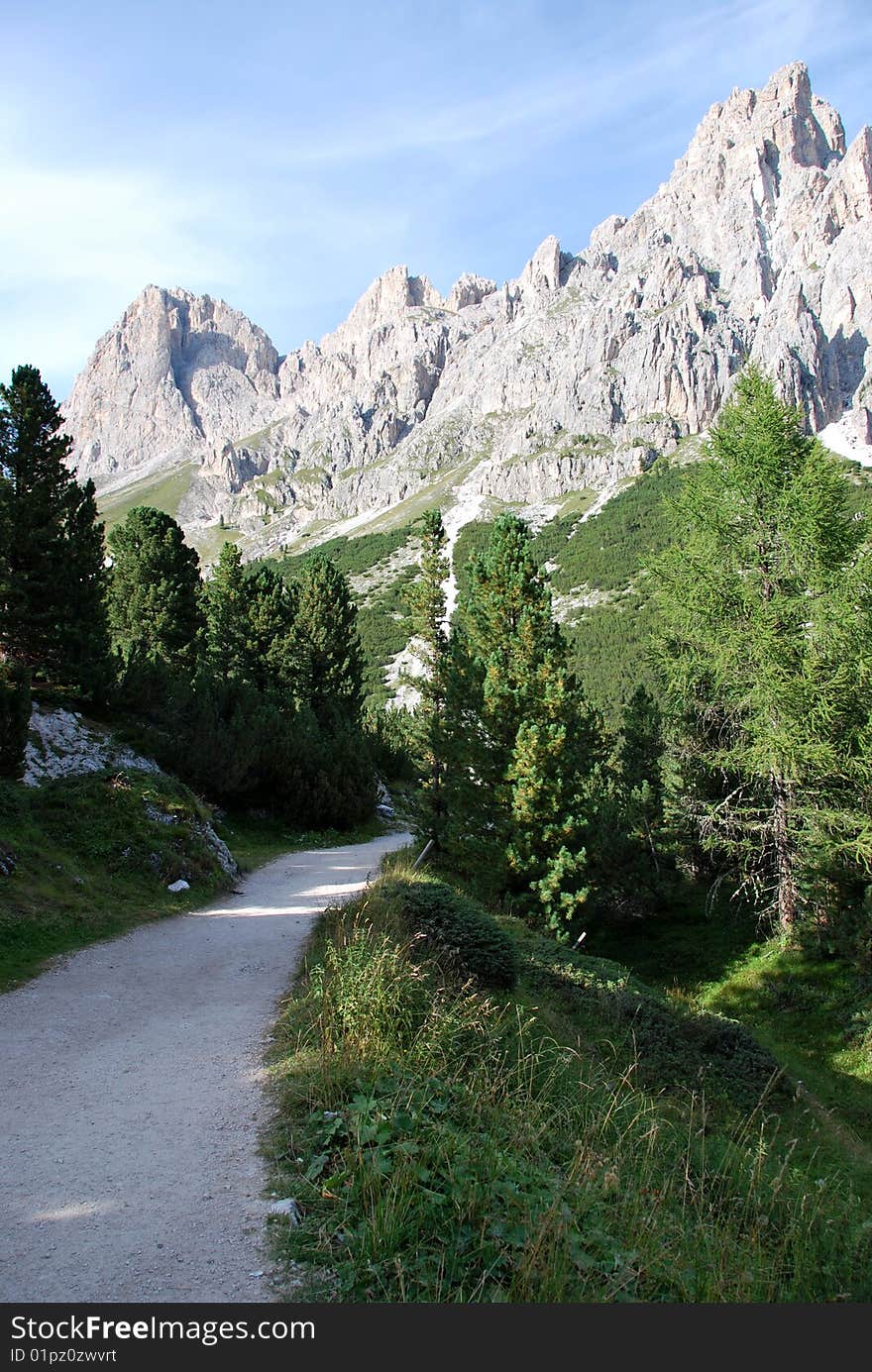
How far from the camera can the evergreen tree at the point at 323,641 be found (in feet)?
119

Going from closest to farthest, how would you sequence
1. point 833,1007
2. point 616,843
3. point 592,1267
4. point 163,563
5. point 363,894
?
point 592,1267 < point 363,894 < point 833,1007 < point 616,843 < point 163,563

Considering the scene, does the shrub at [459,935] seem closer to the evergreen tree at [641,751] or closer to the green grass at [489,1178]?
the green grass at [489,1178]

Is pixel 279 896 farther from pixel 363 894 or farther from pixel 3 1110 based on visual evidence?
pixel 3 1110

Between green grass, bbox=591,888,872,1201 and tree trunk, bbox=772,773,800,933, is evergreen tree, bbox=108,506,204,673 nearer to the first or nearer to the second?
green grass, bbox=591,888,872,1201

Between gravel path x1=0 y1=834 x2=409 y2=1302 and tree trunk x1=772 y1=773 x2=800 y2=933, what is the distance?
10.5m

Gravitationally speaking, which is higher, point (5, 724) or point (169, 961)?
point (5, 724)

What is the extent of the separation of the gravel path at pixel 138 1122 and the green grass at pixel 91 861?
69 cm

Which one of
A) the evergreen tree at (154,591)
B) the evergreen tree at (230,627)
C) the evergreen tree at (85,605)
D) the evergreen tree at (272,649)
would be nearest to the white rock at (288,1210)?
the evergreen tree at (85,605)

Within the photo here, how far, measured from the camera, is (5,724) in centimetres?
1391

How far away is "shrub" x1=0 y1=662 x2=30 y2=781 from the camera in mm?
13854

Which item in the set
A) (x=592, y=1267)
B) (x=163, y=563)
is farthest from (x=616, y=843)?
(x=163, y=563)

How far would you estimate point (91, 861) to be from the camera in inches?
490

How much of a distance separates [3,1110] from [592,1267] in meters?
4.41

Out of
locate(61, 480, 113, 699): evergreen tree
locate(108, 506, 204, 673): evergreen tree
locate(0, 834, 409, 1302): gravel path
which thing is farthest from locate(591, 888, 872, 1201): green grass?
locate(108, 506, 204, 673): evergreen tree
